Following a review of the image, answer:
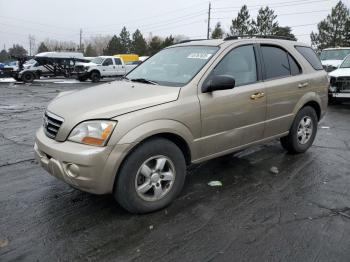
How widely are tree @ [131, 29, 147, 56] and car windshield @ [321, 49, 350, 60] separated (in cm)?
5036

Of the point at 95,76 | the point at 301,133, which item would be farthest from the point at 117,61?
the point at 301,133

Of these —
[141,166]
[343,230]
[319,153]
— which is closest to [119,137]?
[141,166]

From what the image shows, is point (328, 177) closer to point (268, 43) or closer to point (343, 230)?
point (343, 230)

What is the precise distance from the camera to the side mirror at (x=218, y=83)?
393 centimetres

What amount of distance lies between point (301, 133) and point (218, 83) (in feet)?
7.89

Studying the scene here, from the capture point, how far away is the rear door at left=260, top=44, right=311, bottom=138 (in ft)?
15.9

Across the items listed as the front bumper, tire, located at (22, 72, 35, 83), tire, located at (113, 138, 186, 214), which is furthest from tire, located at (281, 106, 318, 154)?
tire, located at (22, 72, 35, 83)

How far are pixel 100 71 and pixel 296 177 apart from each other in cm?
2304

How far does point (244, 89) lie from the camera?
445cm

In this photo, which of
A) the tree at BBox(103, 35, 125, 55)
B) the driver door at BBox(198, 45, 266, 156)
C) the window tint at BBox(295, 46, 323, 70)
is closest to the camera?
the driver door at BBox(198, 45, 266, 156)

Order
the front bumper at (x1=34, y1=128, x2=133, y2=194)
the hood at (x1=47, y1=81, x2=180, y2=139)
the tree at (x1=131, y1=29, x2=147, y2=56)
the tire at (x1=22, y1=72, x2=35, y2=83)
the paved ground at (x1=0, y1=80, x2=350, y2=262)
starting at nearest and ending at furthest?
the paved ground at (x1=0, y1=80, x2=350, y2=262) → the front bumper at (x1=34, y1=128, x2=133, y2=194) → the hood at (x1=47, y1=81, x2=180, y2=139) → the tire at (x1=22, y1=72, x2=35, y2=83) → the tree at (x1=131, y1=29, x2=147, y2=56)

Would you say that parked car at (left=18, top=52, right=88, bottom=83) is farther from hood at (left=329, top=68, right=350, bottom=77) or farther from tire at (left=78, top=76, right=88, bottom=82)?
hood at (left=329, top=68, right=350, bottom=77)

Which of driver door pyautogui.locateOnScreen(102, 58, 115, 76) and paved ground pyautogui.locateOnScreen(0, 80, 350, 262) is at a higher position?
driver door pyautogui.locateOnScreen(102, 58, 115, 76)

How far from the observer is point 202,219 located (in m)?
3.59
